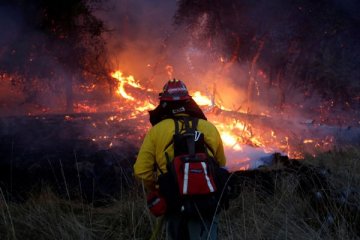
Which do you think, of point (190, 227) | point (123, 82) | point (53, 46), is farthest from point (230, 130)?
point (190, 227)

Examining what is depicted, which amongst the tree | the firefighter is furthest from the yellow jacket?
the tree

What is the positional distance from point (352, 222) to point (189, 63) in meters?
14.6

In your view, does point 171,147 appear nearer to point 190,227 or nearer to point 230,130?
point 190,227

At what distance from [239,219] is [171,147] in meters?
1.33

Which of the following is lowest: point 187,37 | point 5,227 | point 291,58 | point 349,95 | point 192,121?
point 5,227

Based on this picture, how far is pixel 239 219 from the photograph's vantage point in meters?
3.76

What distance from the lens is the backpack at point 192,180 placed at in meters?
2.63

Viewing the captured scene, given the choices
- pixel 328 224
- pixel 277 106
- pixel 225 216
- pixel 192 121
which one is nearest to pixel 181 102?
pixel 192 121

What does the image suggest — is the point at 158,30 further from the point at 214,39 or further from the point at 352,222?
the point at 352,222

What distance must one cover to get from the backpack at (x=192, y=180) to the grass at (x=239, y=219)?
50 centimetres

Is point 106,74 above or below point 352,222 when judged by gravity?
above

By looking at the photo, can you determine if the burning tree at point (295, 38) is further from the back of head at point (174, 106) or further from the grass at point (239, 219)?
the back of head at point (174, 106)

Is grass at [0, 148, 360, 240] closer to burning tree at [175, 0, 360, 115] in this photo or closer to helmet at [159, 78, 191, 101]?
helmet at [159, 78, 191, 101]

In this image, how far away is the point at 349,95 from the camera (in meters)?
15.1
